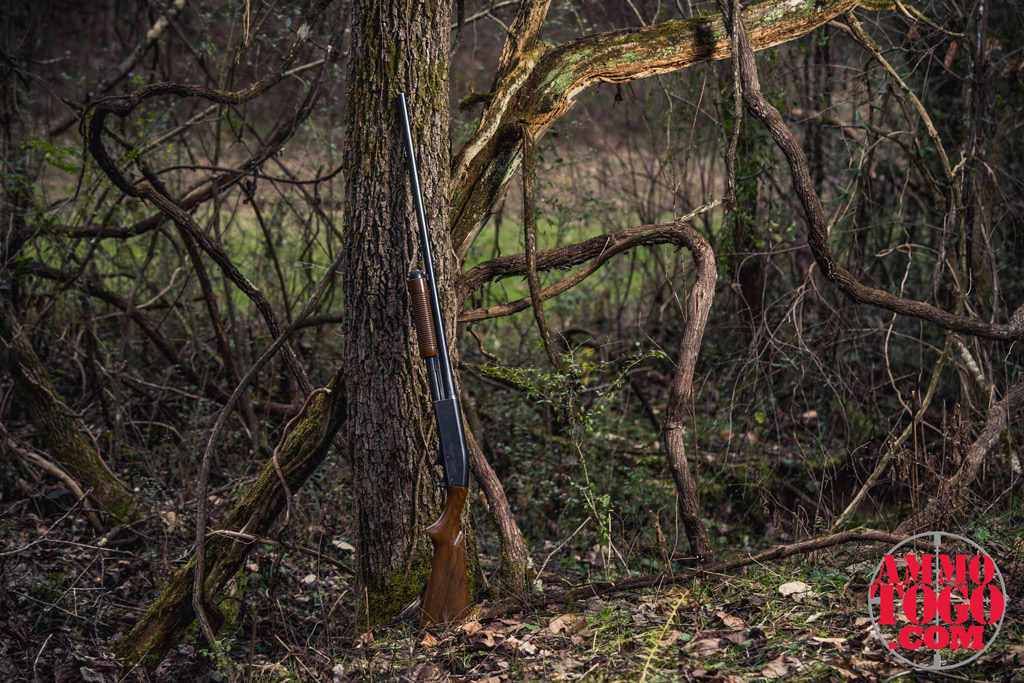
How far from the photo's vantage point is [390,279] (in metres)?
3.11

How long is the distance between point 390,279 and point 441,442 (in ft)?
2.22

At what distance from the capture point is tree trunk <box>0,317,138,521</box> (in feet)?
15.2

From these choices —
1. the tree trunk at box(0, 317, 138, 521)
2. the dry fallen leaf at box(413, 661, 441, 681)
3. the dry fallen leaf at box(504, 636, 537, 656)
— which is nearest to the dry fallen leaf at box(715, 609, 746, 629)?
the dry fallen leaf at box(504, 636, 537, 656)

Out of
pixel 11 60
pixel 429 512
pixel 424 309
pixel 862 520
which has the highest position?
pixel 11 60

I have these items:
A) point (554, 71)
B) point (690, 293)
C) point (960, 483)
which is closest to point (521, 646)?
point (690, 293)

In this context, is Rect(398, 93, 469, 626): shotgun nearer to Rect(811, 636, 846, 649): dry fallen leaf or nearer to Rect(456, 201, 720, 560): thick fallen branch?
Rect(456, 201, 720, 560): thick fallen branch

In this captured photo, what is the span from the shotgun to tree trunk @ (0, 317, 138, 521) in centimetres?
257

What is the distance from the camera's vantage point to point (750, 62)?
3336 mm

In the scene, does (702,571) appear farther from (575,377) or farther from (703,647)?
(575,377)

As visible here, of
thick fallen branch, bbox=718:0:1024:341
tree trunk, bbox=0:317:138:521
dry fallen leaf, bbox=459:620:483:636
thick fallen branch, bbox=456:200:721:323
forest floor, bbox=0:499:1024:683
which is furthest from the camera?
tree trunk, bbox=0:317:138:521

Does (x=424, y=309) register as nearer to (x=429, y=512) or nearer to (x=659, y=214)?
(x=429, y=512)

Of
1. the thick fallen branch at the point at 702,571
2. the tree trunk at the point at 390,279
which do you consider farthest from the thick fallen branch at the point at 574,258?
the thick fallen branch at the point at 702,571

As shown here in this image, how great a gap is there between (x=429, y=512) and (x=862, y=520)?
131 inches

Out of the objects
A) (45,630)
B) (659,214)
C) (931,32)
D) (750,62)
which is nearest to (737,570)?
(750,62)
